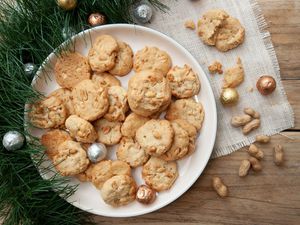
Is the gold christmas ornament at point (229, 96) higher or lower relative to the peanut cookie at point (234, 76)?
lower

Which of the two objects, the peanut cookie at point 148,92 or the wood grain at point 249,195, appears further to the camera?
the wood grain at point 249,195

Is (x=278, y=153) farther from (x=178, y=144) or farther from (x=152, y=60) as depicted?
(x=152, y=60)

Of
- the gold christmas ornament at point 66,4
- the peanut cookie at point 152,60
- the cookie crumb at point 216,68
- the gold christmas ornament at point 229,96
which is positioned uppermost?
the gold christmas ornament at point 66,4

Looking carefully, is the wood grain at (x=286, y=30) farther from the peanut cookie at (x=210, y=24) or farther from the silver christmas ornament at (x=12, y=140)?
the silver christmas ornament at (x=12, y=140)

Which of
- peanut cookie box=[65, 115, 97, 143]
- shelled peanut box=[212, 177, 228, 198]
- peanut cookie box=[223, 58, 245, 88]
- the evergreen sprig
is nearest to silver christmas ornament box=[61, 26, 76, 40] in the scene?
the evergreen sprig

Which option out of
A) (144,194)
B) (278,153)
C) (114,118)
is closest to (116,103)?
(114,118)

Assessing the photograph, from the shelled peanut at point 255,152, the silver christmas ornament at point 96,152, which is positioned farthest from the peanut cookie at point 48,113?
the shelled peanut at point 255,152

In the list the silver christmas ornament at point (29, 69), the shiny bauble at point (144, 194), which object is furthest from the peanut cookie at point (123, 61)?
the shiny bauble at point (144, 194)
